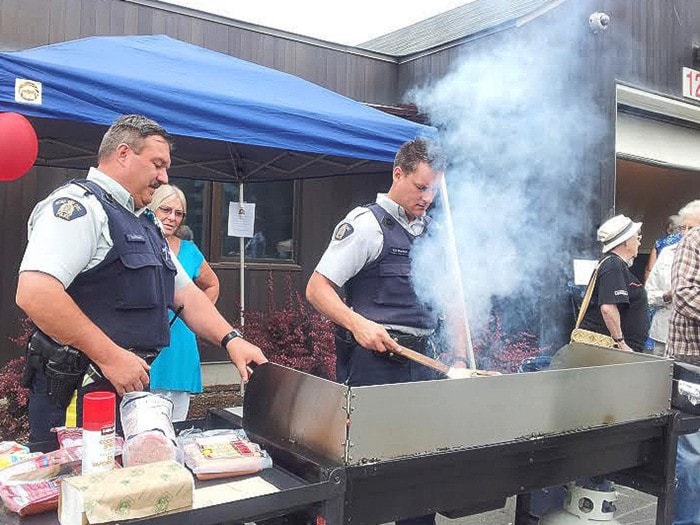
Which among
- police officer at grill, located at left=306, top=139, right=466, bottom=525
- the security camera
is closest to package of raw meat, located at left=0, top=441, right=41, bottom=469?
police officer at grill, located at left=306, top=139, right=466, bottom=525

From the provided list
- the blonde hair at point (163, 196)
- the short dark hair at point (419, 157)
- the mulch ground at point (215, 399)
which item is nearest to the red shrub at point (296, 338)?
the mulch ground at point (215, 399)

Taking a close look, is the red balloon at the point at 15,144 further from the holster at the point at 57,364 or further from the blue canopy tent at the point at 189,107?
the holster at the point at 57,364

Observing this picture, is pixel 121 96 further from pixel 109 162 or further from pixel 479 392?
pixel 479 392

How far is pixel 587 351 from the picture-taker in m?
2.73

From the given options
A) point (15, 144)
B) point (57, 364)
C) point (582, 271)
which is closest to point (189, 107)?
point (15, 144)

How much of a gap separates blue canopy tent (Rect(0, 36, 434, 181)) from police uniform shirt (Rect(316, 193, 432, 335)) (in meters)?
1.36

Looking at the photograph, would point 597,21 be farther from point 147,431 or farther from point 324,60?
point 147,431

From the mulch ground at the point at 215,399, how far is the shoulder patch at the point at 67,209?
3488 mm

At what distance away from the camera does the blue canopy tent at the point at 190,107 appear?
3.15 metres

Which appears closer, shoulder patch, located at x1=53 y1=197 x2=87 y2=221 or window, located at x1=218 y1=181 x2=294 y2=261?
shoulder patch, located at x1=53 y1=197 x2=87 y2=221

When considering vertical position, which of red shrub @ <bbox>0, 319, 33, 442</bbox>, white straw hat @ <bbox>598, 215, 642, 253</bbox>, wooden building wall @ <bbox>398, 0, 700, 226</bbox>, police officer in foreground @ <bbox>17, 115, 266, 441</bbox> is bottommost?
red shrub @ <bbox>0, 319, 33, 442</bbox>

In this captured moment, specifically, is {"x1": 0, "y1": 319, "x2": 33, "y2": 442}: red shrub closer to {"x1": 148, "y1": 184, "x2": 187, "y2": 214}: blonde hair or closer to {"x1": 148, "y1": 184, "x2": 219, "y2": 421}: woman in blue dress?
{"x1": 148, "y1": 184, "x2": 219, "y2": 421}: woman in blue dress

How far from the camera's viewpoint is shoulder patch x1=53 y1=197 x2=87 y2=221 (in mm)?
1842

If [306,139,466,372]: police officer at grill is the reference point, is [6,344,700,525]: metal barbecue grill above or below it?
below
